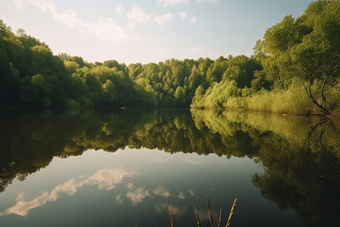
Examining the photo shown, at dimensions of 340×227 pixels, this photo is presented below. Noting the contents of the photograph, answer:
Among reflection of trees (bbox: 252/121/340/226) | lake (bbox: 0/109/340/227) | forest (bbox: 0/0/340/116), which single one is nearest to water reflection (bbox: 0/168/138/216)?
lake (bbox: 0/109/340/227)

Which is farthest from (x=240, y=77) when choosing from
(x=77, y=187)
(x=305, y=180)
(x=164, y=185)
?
(x=77, y=187)

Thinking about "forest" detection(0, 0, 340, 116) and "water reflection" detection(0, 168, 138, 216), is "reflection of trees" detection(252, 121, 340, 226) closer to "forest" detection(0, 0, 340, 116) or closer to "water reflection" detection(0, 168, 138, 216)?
"water reflection" detection(0, 168, 138, 216)

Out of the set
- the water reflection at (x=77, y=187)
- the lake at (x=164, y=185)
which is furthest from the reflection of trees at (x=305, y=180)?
the water reflection at (x=77, y=187)

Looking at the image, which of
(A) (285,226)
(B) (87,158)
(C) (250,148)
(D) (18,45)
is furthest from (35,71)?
(A) (285,226)

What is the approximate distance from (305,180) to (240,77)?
70613 millimetres

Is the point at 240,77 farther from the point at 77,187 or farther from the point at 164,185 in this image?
the point at 77,187

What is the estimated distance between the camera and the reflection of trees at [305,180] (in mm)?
4348

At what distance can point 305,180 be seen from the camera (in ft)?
19.3

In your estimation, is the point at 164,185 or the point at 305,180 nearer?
the point at 164,185

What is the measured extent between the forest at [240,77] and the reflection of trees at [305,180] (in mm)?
20448

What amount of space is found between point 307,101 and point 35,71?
55828 millimetres

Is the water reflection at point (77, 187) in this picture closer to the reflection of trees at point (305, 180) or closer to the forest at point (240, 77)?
the reflection of trees at point (305, 180)

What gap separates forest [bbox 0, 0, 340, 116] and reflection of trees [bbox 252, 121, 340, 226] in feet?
67.1

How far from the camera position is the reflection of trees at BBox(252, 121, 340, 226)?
14.3 feet
